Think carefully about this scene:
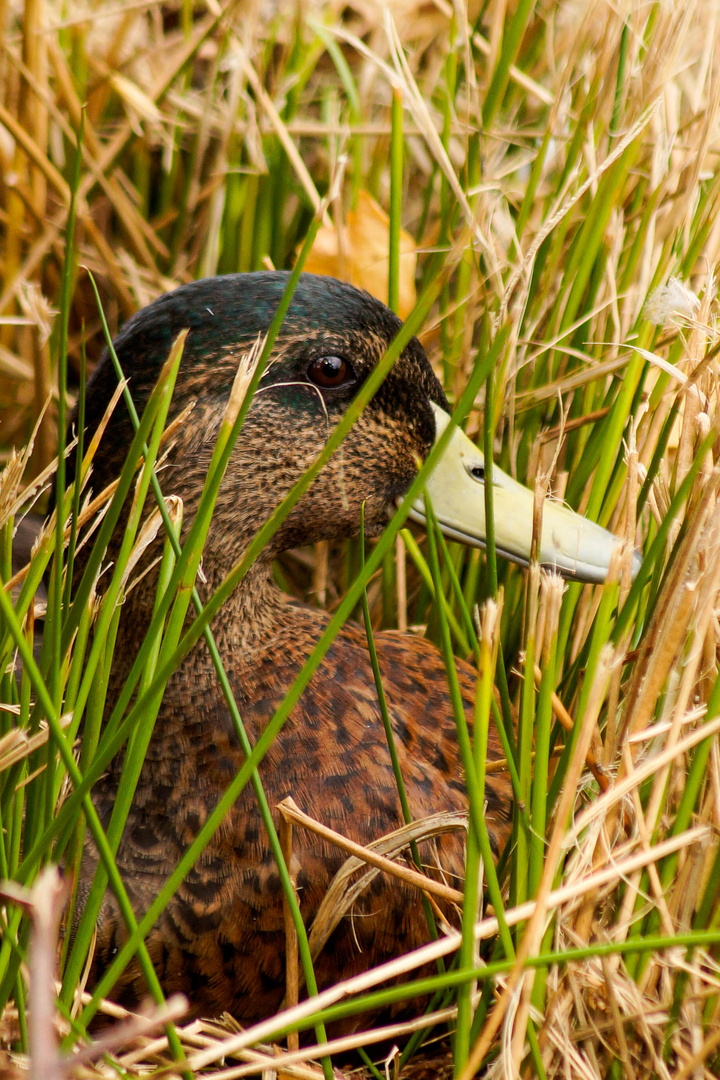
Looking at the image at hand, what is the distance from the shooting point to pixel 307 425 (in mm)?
1230

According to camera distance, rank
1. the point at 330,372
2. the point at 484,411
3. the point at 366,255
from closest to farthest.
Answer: the point at 484,411 < the point at 330,372 < the point at 366,255

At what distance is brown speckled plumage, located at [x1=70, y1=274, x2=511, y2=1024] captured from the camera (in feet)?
3.76

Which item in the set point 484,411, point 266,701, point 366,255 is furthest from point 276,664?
point 366,255

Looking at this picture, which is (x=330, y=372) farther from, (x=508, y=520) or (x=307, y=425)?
(x=508, y=520)

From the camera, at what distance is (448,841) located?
116 cm

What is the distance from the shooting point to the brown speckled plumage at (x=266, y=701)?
1145 mm

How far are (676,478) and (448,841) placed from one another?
464 millimetres

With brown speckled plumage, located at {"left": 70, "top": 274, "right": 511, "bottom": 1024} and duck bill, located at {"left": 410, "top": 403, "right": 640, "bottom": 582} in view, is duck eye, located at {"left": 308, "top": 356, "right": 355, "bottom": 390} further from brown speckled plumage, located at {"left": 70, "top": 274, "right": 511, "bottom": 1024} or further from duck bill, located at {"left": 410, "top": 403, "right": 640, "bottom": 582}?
duck bill, located at {"left": 410, "top": 403, "right": 640, "bottom": 582}

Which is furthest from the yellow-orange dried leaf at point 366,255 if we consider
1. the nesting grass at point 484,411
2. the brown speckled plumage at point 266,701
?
the brown speckled plumage at point 266,701

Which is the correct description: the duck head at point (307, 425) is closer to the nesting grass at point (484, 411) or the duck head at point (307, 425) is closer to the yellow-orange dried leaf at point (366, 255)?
the nesting grass at point (484, 411)

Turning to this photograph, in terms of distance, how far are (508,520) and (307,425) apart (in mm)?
258

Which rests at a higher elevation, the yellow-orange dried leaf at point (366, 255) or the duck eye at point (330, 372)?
the yellow-orange dried leaf at point (366, 255)

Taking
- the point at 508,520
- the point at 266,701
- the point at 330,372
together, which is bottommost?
the point at 266,701

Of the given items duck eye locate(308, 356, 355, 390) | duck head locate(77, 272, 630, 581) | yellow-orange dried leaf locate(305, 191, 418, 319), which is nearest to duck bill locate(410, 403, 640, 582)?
duck head locate(77, 272, 630, 581)
